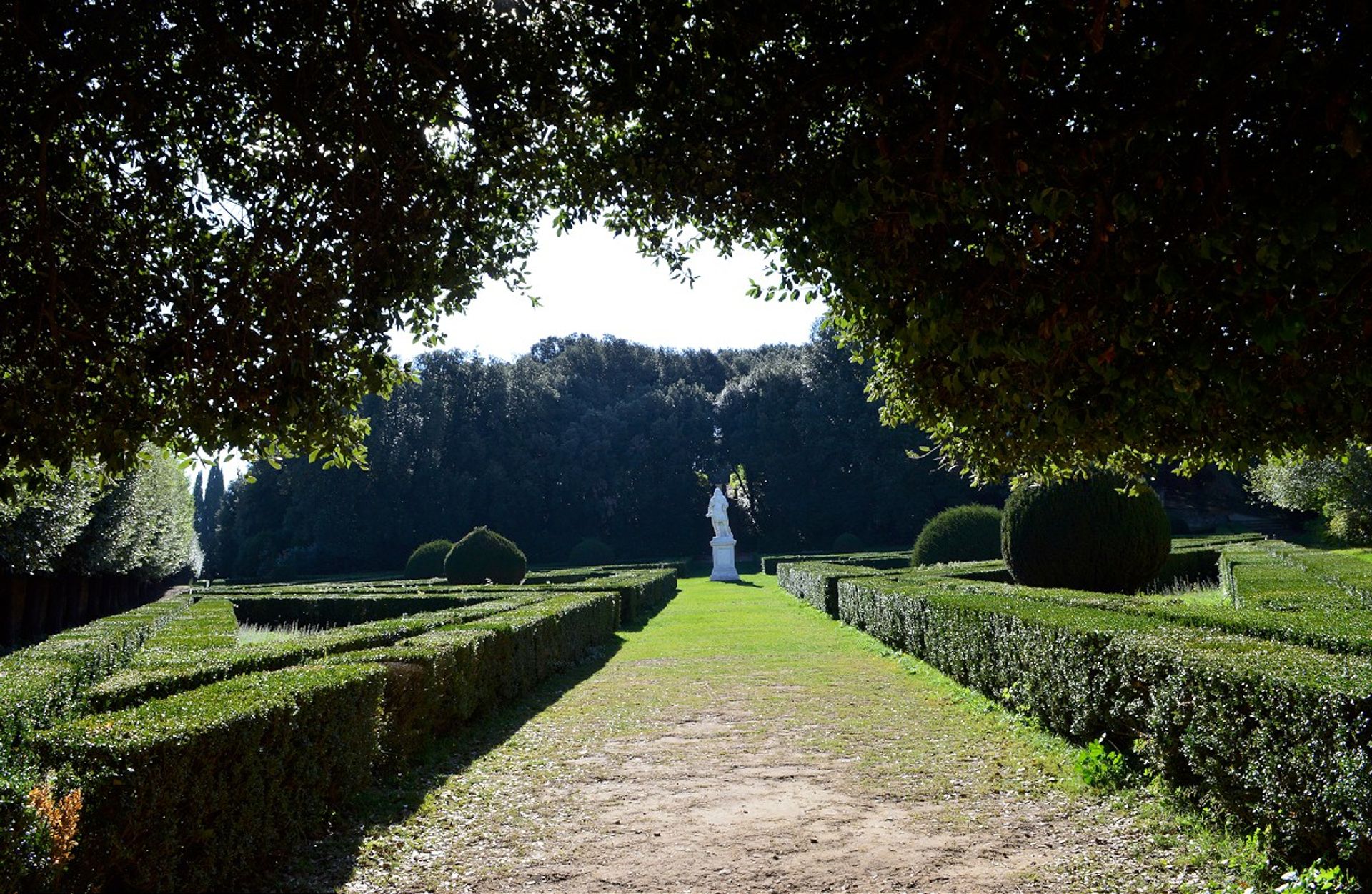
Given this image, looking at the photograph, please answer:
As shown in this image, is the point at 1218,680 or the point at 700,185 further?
the point at 700,185

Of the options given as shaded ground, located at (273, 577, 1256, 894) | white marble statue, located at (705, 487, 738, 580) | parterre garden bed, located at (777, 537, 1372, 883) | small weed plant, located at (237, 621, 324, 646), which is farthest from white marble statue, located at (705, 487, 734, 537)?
shaded ground, located at (273, 577, 1256, 894)

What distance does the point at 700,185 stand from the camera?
6.03 meters

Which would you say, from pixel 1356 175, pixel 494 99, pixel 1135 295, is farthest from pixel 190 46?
pixel 1356 175

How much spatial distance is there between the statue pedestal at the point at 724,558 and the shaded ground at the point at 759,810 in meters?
25.6

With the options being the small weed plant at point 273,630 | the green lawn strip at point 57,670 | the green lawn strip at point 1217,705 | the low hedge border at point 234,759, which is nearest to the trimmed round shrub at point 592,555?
the small weed plant at point 273,630

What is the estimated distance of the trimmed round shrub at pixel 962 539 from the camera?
25.1 meters

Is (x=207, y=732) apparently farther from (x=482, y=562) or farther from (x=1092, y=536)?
(x=482, y=562)

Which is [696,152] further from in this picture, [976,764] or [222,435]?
[976,764]

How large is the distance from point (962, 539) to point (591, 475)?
97.8 feet

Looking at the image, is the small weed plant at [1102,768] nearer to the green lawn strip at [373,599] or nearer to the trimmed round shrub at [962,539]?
the green lawn strip at [373,599]

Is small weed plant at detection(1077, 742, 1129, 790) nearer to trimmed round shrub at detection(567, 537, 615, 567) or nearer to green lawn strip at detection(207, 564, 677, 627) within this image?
green lawn strip at detection(207, 564, 677, 627)

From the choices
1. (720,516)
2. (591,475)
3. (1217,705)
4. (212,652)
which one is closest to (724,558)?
(720,516)

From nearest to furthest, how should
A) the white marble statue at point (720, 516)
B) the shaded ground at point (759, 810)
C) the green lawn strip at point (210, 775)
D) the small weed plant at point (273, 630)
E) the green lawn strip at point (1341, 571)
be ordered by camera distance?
the green lawn strip at point (210, 775), the shaded ground at point (759, 810), the green lawn strip at point (1341, 571), the small weed plant at point (273, 630), the white marble statue at point (720, 516)

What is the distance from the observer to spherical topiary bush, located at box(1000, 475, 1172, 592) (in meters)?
16.2
